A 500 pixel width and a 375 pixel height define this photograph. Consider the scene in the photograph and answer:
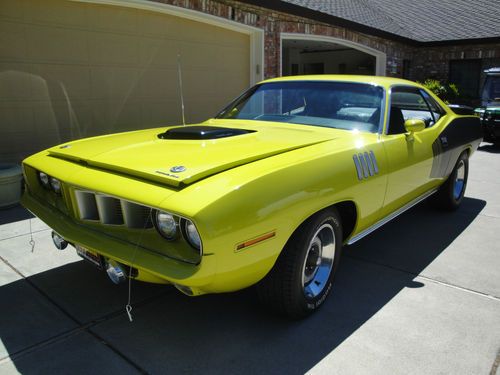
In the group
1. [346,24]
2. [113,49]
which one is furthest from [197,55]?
[346,24]

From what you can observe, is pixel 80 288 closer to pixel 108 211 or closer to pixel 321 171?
pixel 108 211

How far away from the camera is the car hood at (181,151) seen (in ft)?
7.99

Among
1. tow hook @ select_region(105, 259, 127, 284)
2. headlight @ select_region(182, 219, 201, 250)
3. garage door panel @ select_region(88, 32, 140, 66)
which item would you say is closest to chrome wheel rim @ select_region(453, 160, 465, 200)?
headlight @ select_region(182, 219, 201, 250)

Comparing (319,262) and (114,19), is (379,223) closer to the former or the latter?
(319,262)

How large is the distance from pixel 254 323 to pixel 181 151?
3.90 ft

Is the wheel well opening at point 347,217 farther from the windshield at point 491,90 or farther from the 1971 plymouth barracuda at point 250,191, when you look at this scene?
the windshield at point 491,90

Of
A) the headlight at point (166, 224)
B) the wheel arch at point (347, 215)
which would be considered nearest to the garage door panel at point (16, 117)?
the headlight at point (166, 224)

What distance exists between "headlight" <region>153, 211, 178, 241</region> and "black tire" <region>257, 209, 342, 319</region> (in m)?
0.66

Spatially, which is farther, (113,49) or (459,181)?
(113,49)

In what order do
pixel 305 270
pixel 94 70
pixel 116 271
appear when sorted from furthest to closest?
pixel 94 70
pixel 305 270
pixel 116 271

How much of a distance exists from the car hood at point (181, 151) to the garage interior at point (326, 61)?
14.4 m

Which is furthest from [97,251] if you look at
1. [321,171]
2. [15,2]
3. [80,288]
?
[15,2]

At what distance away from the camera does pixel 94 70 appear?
7145 mm

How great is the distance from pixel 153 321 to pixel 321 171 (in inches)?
56.6
